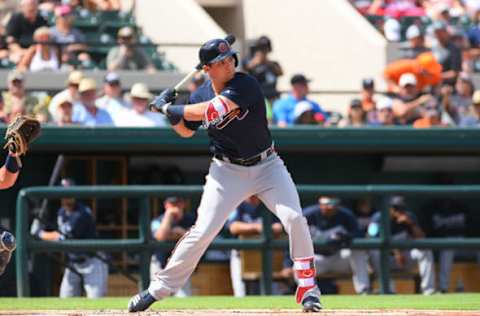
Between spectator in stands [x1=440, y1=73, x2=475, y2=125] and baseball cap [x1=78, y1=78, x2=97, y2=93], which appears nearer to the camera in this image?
baseball cap [x1=78, y1=78, x2=97, y2=93]

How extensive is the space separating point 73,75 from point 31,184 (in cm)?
115

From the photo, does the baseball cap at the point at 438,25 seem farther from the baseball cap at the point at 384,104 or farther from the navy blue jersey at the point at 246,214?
the navy blue jersey at the point at 246,214

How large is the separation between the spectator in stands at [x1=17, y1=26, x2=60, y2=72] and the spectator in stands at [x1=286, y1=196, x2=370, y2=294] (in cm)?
333

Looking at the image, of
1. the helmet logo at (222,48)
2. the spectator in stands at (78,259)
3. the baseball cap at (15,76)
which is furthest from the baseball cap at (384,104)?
the helmet logo at (222,48)

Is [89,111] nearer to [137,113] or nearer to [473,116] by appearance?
[137,113]

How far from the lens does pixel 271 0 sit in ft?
53.6

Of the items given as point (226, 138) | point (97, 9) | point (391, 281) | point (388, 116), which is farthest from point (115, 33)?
point (226, 138)

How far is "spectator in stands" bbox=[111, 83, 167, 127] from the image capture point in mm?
12680

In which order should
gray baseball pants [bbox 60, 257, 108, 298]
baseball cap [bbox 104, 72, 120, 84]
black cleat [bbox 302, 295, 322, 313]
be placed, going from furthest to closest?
baseball cap [bbox 104, 72, 120, 84], gray baseball pants [bbox 60, 257, 108, 298], black cleat [bbox 302, 295, 322, 313]

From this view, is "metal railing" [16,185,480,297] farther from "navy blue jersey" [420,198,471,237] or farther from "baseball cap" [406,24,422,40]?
"baseball cap" [406,24,422,40]

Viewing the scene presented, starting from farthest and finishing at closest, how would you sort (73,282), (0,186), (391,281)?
(391,281)
(73,282)
(0,186)

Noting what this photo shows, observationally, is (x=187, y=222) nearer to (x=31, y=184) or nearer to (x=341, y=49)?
(x=31, y=184)

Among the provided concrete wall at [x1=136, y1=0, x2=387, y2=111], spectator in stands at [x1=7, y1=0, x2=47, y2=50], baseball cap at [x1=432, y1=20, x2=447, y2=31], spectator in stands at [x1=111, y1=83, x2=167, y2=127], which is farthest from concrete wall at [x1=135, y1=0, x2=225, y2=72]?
spectator in stands at [x1=111, y1=83, x2=167, y2=127]

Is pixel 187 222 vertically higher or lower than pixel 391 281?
higher
